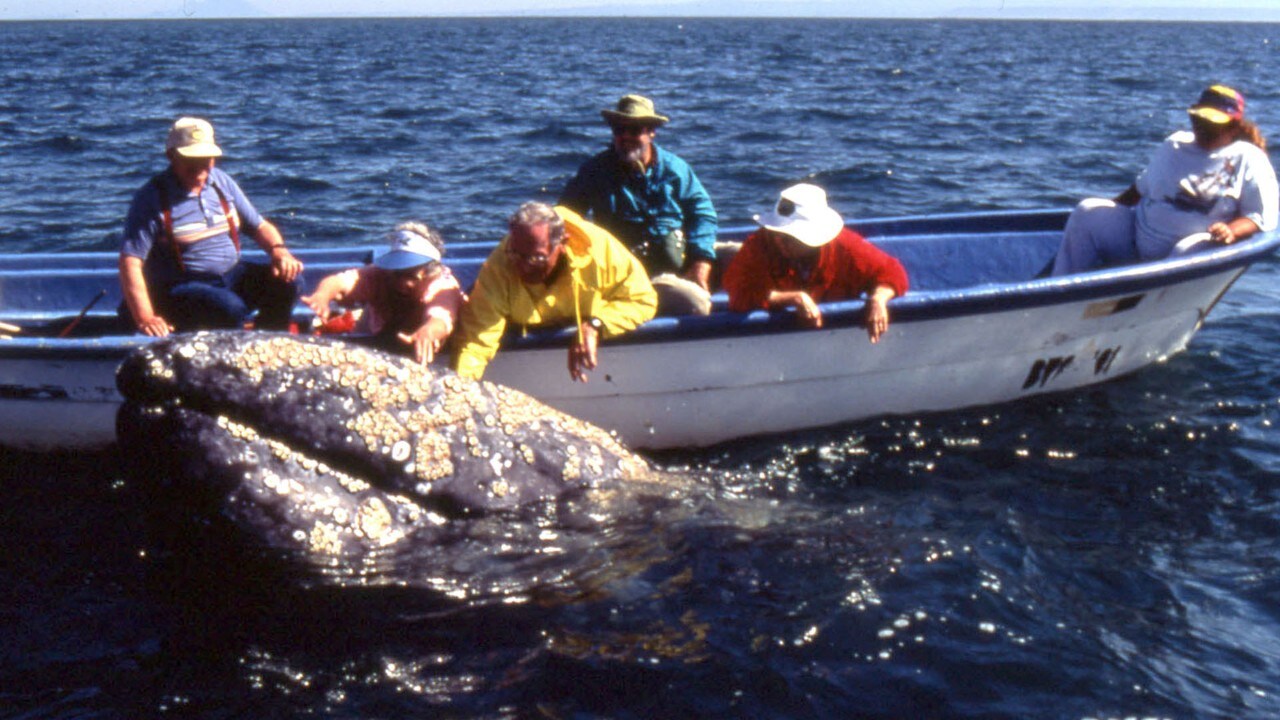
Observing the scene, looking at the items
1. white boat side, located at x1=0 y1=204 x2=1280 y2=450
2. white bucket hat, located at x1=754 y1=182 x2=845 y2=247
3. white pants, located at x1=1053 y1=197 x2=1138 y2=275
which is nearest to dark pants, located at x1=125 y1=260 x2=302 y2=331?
white boat side, located at x1=0 y1=204 x2=1280 y2=450

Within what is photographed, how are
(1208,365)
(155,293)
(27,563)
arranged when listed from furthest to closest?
1. (1208,365)
2. (155,293)
3. (27,563)

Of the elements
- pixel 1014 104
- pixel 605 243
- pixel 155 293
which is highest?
pixel 605 243

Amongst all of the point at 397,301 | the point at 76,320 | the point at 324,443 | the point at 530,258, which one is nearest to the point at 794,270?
the point at 530,258

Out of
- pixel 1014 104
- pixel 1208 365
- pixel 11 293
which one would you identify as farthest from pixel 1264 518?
pixel 1014 104

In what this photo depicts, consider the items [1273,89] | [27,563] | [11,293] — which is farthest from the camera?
[1273,89]

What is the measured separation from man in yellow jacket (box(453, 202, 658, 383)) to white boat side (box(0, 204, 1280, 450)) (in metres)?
0.15

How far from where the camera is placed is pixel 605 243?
677cm

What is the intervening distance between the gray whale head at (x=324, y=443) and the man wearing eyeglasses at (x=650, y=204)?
88.7 inches

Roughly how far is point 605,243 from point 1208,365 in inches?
211

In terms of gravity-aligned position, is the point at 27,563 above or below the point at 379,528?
below

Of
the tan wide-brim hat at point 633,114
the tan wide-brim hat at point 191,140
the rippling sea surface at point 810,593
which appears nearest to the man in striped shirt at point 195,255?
the tan wide-brim hat at point 191,140

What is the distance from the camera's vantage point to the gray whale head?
539cm

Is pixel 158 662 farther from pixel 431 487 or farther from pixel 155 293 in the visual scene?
pixel 155 293

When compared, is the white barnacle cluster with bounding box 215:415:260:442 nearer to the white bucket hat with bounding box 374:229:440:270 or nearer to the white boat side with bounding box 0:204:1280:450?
the white bucket hat with bounding box 374:229:440:270
